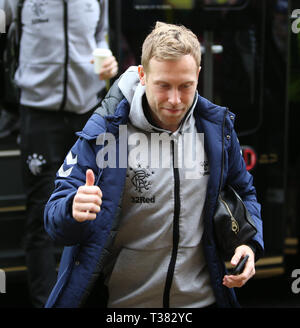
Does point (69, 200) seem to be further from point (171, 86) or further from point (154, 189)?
point (171, 86)

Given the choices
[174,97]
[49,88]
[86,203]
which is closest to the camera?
[86,203]

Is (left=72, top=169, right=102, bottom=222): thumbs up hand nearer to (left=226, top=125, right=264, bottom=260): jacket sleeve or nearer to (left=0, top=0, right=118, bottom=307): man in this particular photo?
(left=226, top=125, right=264, bottom=260): jacket sleeve

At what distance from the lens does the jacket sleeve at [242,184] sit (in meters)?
2.14

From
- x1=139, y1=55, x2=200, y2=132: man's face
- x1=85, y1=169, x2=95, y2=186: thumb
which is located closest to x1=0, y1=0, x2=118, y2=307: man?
x1=139, y1=55, x2=200, y2=132: man's face

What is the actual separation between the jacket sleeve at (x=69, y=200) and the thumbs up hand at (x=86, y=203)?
0.05m

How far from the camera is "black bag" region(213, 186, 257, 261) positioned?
206 cm

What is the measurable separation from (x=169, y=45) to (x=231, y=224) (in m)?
0.60

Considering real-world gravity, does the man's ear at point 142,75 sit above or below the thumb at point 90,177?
above

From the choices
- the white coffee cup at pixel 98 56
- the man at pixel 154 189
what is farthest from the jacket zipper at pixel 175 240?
the white coffee cup at pixel 98 56

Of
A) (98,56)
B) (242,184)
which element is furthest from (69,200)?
(98,56)

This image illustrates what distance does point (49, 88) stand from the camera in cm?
340

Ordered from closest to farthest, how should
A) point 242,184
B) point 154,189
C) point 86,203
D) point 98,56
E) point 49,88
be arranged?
point 86,203 < point 154,189 < point 242,184 < point 98,56 < point 49,88

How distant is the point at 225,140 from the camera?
2.11 m

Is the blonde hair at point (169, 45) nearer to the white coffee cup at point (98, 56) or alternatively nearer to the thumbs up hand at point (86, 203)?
the thumbs up hand at point (86, 203)
